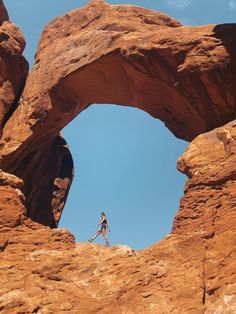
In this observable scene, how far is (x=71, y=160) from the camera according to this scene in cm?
2741

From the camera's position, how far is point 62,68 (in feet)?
67.2

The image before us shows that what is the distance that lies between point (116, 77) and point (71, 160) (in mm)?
8764

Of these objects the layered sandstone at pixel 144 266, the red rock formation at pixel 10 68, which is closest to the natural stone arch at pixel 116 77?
the red rock formation at pixel 10 68

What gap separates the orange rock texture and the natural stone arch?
55 mm

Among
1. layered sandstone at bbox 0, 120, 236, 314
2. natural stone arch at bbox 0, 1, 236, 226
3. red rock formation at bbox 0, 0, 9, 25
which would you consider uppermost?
red rock formation at bbox 0, 0, 9, 25

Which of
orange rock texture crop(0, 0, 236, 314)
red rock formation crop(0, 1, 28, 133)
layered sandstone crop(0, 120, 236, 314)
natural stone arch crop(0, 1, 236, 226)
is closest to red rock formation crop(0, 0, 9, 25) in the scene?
orange rock texture crop(0, 0, 236, 314)

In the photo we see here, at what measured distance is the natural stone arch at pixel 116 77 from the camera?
1723 cm

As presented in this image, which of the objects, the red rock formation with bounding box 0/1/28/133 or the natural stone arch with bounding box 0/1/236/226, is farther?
the red rock formation with bounding box 0/1/28/133

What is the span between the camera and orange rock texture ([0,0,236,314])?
33.7 ft

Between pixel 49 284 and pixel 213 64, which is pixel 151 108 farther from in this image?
pixel 49 284

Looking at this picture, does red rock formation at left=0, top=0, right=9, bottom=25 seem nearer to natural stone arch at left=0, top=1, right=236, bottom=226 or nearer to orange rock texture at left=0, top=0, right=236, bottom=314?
orange rock texture at left=0, top=0, right=236, bottom=314

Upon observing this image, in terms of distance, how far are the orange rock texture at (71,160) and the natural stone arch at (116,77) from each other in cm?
6

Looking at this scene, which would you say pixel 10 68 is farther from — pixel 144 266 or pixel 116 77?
A: pixel 144 266

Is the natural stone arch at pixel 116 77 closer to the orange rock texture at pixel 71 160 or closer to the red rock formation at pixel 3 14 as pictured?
the orange rock texture at pixel 71 160
